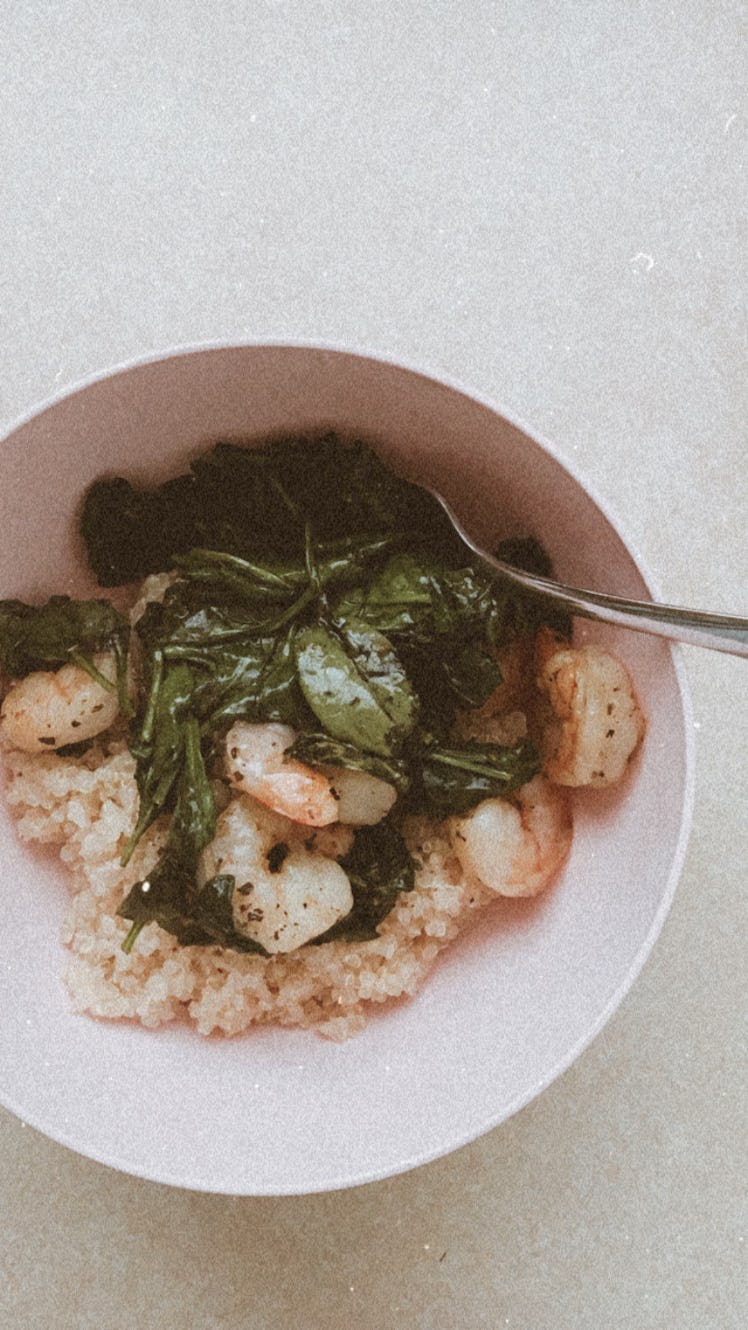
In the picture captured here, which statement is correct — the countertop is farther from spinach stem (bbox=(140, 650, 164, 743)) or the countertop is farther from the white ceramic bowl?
spinach stem (bbox=(140, 650, 164, 743))

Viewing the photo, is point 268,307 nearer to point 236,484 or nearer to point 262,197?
point 262,197

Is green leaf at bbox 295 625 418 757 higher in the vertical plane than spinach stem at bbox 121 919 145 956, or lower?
higher

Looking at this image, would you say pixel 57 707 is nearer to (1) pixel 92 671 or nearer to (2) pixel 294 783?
(1) pixel 92 671

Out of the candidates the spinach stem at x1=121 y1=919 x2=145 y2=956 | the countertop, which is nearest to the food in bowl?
the spinach stem at x1=121 y1=919 x2=145 y2=956

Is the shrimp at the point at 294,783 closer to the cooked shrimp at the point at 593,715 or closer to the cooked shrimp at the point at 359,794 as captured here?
the cooked shrimp at the point at 359,794

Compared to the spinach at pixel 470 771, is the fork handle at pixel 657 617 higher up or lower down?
higher up

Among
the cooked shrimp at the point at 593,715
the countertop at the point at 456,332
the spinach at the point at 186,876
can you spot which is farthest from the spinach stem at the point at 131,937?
the cooked shrimp at the point at 593,715
